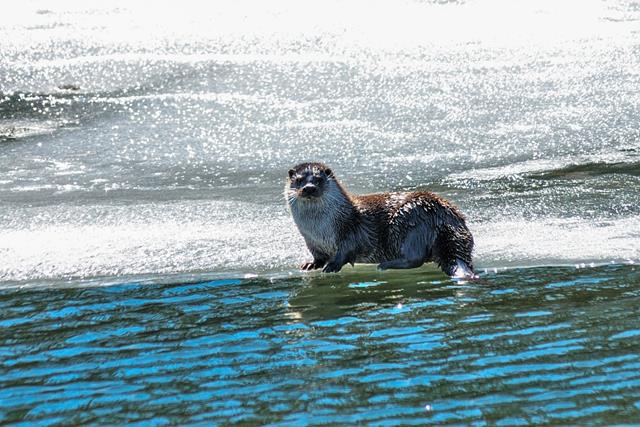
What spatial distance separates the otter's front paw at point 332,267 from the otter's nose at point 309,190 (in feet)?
1.27

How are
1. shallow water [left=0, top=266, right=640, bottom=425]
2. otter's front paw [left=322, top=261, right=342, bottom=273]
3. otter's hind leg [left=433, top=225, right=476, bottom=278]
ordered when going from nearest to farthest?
1. shallow water [left=0, top=266, right=640, bottom=425]
2. otter's hind leg [left=433, top=225, right=476, bottom=278]
3. otter's front paw [left=322, top=261, right=342, bottom=273]

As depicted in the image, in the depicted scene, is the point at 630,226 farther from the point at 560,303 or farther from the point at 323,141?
the point at 323,141

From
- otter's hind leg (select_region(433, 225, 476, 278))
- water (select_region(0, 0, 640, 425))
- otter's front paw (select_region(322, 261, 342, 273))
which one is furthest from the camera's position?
otter's front paw (select_region(322, 261, 342, 273))

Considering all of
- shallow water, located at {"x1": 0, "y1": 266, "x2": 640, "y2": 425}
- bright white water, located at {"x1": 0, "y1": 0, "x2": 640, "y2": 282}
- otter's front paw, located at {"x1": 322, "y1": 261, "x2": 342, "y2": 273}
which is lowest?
otter's front paw, located at {"x1": 322, "y1": 261, "x2": 342, "y2": 273}

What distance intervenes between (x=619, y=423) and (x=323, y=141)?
447 cm

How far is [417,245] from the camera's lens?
5.76 meters

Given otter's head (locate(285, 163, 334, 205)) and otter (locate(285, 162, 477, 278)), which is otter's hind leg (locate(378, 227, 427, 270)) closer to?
otter (locate(285, 162, 477, 278))

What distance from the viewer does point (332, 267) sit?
5766mm

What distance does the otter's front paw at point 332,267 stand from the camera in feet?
18.7

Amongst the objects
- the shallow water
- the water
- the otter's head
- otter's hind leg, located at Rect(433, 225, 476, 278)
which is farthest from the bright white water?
the shallow water

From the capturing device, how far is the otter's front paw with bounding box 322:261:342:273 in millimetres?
5711

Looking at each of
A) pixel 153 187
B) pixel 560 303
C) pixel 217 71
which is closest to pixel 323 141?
pixel 153 187

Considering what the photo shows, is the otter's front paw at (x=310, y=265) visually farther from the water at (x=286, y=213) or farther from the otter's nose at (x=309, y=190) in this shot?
the otter's nose at (x=309, y=190)

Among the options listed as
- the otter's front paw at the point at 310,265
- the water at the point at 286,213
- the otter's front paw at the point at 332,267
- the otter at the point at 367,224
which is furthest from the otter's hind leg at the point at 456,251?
the otter's front paw at the point at 310,265
